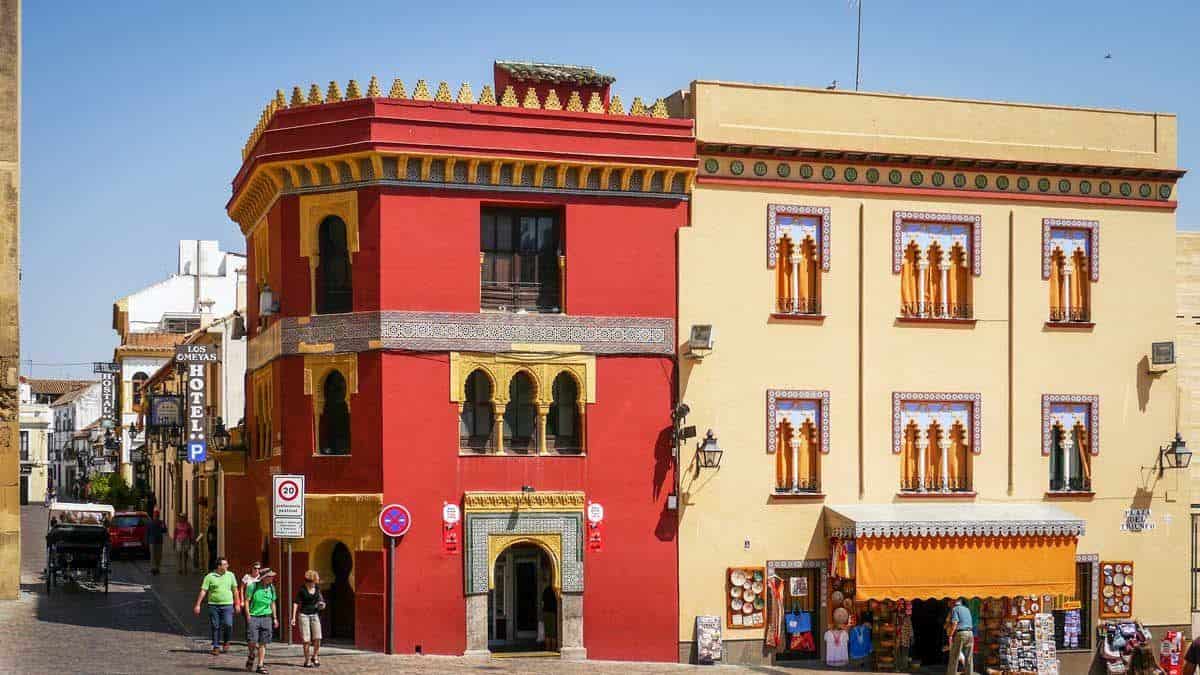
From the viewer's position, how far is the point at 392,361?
25859 mm

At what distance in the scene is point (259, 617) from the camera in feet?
74.2

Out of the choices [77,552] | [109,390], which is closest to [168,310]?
[109,390]

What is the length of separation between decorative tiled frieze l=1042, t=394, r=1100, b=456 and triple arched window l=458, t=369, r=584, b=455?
9.12 m

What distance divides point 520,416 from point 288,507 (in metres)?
4.55

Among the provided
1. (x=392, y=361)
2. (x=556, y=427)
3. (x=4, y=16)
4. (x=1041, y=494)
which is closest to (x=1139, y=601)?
(x=1041, y=494)

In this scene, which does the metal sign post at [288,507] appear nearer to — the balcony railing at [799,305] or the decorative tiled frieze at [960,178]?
the decorative tiled frieze at [960,178]

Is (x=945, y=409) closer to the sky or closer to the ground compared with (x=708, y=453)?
closer to the sky

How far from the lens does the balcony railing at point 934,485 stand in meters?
29.0

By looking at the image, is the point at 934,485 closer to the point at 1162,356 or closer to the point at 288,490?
the point at 1162,356

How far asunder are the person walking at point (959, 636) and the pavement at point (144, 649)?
2.48 metres

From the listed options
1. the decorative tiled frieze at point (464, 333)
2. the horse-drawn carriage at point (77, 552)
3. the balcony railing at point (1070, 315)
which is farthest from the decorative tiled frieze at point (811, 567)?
the horse-drawn carriage at point (77, 552)

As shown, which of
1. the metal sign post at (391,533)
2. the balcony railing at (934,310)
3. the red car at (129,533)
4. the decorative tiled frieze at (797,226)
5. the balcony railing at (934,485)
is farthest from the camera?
the red car at (129,533)

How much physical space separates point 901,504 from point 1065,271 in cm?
560

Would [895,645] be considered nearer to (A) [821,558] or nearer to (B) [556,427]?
(A) [821,558]
